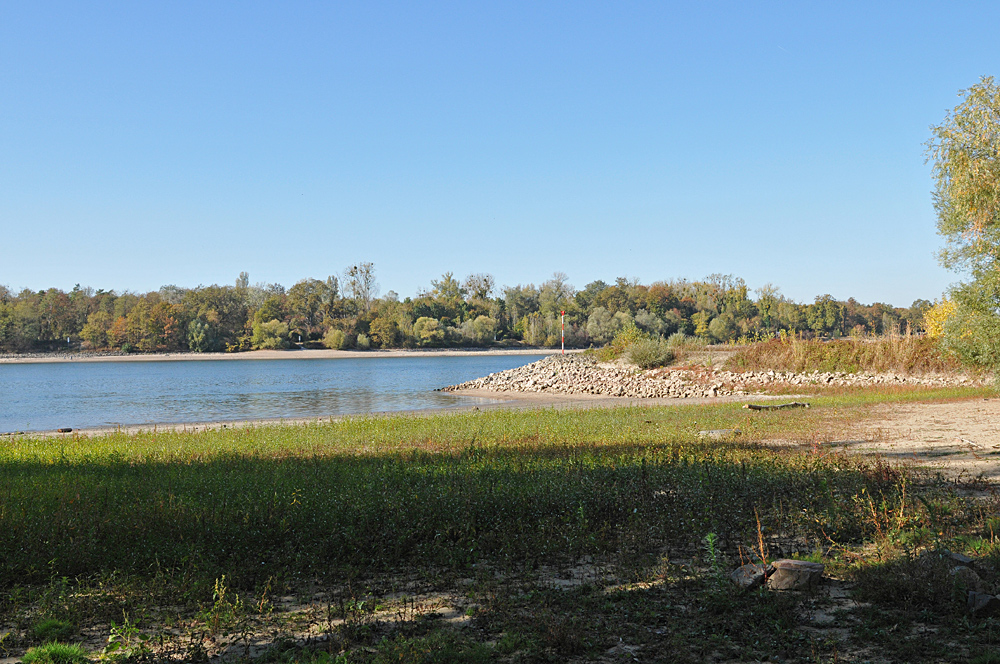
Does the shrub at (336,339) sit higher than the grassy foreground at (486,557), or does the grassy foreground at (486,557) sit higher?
the shrub at (336,339)

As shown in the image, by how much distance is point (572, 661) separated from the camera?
421 cm

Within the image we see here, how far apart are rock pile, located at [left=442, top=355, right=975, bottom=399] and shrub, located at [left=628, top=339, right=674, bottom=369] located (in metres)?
0.66

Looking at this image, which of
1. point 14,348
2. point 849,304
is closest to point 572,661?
point 14,348

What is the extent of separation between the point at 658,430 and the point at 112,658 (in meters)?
13.7

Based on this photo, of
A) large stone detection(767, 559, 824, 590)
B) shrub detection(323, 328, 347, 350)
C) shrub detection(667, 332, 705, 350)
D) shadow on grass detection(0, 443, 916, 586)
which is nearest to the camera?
large stone detection(767, 559, 824, 590)

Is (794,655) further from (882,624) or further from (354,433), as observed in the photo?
(354,433)

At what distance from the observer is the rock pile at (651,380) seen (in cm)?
3125

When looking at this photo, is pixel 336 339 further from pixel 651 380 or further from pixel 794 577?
pixel 794 577

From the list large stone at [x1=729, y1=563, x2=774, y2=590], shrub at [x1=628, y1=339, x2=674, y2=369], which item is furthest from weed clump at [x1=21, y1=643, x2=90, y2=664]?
shrub at [x1=628, y1=339, x2=674, y2=369]

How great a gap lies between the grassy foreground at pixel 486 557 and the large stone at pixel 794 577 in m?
0.14

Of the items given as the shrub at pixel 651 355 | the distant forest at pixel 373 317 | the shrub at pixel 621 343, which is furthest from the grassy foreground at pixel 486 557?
the distant forest at pixel 373 317

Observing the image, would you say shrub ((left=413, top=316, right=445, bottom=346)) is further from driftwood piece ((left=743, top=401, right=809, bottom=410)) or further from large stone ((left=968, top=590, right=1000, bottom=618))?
large stone ((left=968, top=590, right=1000, bottom=618))

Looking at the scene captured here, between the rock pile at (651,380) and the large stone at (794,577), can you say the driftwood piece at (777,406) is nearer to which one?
the rock pile at (651,380)

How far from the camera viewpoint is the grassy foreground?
448 centimetres
